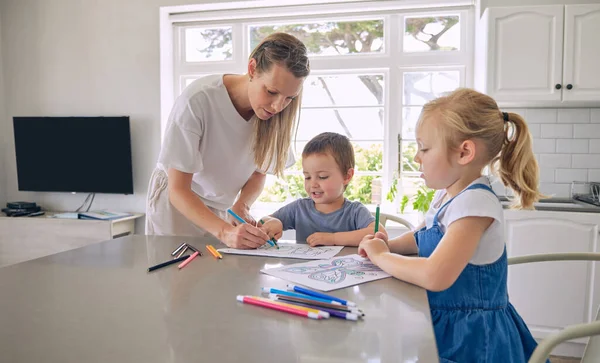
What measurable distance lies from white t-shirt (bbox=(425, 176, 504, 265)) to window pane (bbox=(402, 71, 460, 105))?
250cm

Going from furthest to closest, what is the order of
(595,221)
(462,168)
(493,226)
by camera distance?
(595,221), (462,168), (493,226)

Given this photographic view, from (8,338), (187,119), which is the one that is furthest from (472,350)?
(187,119)

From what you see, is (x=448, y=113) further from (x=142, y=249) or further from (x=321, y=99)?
(x=321, y=99)

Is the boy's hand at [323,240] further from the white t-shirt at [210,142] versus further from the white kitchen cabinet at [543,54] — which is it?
the white kitchen cabinet at [543,54]

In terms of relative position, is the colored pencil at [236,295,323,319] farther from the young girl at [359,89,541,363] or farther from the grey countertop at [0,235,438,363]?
the young girl at [359,89,541,363]

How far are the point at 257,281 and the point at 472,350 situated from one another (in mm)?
450

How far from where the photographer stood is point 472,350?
2.77ft

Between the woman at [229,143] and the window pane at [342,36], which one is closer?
the woman at [229,143]

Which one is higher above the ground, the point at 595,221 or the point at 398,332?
the point at 398,332

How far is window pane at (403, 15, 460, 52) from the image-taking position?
3.23 m

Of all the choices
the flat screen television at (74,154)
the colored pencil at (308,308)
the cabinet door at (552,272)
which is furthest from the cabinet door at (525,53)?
the flat screen television at (74,154)

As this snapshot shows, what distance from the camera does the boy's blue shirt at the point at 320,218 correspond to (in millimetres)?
1501

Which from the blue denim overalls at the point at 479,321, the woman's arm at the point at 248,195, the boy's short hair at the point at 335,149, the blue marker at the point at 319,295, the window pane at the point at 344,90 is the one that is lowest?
the blue denim overalls at the point at 479,321

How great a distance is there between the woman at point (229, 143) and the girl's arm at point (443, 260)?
0.41m
